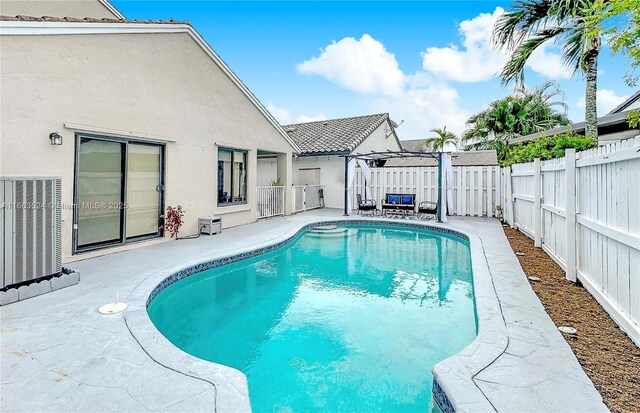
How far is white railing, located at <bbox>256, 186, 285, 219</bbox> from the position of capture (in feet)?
45.8

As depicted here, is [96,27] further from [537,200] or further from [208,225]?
[537,200]

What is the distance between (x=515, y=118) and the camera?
24.0 meters

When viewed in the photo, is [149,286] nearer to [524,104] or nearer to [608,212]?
[608,212]

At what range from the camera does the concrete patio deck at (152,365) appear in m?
2.51

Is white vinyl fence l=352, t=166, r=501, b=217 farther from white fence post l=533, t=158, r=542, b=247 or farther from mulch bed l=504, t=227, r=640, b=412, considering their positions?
mulch bed l=504, t=227, r=640, b=412

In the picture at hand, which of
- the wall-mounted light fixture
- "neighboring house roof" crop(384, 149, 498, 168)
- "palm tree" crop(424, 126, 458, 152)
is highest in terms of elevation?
"palm tree" crop(424, 126, 458, 152)

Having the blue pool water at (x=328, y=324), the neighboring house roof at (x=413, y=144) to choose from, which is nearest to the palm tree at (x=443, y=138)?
the neighboring house roof at (x=413, y=144)

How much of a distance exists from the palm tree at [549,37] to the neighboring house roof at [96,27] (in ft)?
30.6

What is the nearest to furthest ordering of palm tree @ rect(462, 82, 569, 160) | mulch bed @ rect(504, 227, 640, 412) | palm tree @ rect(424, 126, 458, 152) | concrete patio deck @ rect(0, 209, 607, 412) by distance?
concrete patio deck @ rect(0, 209, 607, 412) → mulch bed @ rect(504, 227, 640, 412) → palm tree @ rect(462, 82, 569, 160) → palm tree @ rect(424, 126, 458, 152)

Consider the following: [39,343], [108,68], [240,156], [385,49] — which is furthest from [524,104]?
[39,343]

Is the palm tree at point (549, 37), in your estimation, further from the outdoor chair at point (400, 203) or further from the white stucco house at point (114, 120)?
the white stucco house at point (114, 120)

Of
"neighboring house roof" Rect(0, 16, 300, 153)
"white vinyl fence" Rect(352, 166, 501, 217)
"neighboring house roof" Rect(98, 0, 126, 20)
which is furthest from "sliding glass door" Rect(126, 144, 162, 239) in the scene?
"white vinyl fence" Rect(352, 166, 501, 217)

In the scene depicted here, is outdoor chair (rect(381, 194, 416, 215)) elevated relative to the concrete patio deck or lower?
elevated

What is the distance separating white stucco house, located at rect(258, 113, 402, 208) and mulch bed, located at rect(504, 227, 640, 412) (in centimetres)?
1282
